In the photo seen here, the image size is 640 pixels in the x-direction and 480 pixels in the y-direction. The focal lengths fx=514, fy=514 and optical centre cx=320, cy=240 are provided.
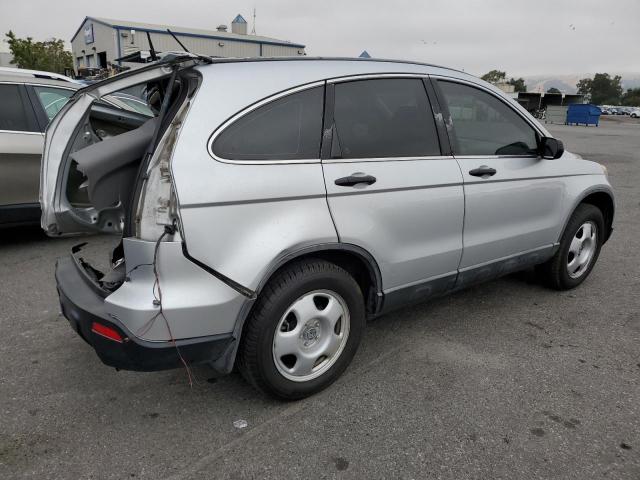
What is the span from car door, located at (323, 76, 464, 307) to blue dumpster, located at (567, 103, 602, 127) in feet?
115

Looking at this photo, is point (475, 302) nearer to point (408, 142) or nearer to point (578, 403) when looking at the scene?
point (578, 403)

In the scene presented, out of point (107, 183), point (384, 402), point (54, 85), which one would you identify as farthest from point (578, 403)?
point (54, 85)

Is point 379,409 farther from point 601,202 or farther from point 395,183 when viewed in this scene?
point 601,202

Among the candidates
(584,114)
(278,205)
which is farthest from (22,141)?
(584,114)

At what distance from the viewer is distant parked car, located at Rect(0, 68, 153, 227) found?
16.3ft

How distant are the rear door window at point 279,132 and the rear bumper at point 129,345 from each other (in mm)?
865

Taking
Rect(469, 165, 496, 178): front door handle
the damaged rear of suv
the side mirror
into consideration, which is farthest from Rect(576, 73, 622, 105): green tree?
the damaged rear of suv

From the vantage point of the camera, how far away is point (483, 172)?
3287 mm

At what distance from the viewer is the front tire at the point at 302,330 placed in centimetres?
246

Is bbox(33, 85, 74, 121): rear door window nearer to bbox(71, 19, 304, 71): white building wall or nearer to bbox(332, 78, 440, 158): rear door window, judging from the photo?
bbox(332, 78, 440, 158): rear door window

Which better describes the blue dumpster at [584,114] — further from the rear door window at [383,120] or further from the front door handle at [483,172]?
the rear door window at [383,120]

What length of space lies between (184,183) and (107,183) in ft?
2.59

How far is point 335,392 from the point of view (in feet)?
9.41

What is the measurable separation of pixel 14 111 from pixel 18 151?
1.48 ft
